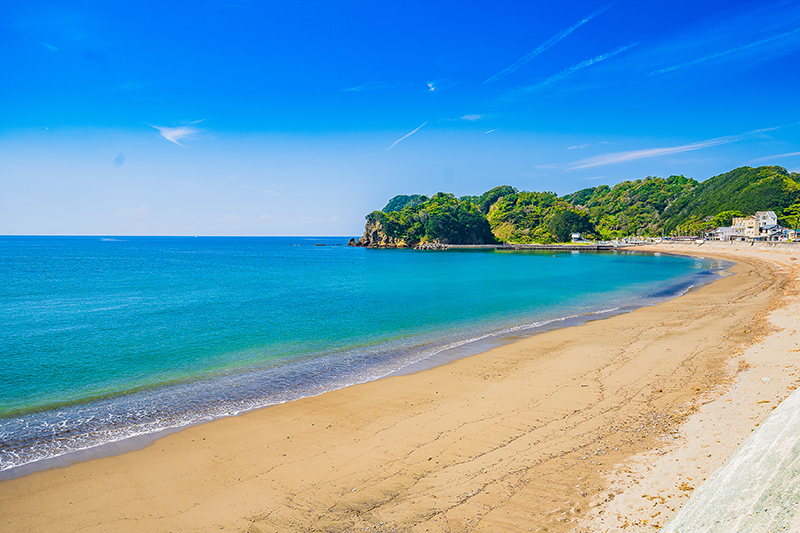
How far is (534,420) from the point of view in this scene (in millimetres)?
9461

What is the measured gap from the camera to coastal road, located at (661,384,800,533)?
9.05 ft

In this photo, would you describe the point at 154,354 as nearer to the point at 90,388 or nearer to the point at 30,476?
the point at 90,388

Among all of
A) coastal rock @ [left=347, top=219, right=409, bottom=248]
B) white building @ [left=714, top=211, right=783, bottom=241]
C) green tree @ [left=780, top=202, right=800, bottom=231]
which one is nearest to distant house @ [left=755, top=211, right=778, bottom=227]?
white building @ [left=714, top=211, right=783, bottom=241]

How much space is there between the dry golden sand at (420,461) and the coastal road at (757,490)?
2549 mm

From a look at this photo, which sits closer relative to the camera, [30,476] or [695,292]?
[30,476]

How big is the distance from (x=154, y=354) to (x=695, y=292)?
1497 inches

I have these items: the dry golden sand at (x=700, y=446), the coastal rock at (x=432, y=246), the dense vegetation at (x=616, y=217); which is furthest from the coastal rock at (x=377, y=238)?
the dry golden sand at (x=700, y=446)

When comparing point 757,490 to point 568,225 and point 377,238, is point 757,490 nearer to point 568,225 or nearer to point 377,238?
point 377,238

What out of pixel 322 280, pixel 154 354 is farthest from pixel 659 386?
pixel 322 280

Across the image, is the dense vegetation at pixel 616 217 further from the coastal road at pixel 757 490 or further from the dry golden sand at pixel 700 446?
the coastal road at pixel 757 490

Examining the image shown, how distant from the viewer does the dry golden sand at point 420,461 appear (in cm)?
641

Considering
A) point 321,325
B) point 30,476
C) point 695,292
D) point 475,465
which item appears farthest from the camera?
point 695,292

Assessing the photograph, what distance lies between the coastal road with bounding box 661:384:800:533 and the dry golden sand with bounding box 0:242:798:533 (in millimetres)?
2549

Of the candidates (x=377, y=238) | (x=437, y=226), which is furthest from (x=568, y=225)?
(x=377, y=238)
